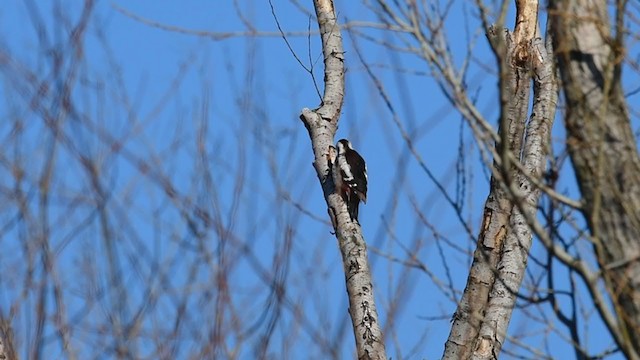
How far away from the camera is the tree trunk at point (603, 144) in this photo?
328cm

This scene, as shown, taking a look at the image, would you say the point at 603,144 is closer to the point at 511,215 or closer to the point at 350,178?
the point at 511,215

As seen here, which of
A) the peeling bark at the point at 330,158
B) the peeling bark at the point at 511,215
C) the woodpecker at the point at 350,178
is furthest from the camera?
the woodpecker at the point at 350,178

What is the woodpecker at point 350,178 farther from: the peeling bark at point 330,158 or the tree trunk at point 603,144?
the tree trunk at point 603,144

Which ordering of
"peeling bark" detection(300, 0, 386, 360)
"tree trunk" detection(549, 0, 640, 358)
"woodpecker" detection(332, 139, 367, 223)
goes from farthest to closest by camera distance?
"woodpecker" detection(332, 139, 367, 223)
"peeling bark" detection(300, 0, 386, 360)
"tree trunk" detection(549, 0, 640, 358)

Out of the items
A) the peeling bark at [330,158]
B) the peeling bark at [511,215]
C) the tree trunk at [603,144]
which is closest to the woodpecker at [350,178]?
the peeling bark at [330,158]

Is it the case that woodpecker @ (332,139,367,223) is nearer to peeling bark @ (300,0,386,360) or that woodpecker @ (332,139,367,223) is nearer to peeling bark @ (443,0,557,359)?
peeling bark @ (300,0,386,360)

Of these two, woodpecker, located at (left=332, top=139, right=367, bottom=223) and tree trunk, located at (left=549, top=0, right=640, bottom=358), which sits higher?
woodpecker, located at (left=332, top=139, right=367, bottom=223)

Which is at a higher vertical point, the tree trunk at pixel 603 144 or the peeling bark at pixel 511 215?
the peeling bark at pixel 511 215

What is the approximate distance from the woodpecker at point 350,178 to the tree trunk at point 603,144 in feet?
9.23

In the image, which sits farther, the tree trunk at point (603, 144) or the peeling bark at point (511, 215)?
the peeling bark at point (511, 215)

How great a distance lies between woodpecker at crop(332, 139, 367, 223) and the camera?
638cm

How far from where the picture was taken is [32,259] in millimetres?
3928

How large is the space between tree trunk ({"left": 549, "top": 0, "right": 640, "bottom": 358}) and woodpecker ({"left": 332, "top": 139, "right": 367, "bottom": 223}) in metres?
2.81

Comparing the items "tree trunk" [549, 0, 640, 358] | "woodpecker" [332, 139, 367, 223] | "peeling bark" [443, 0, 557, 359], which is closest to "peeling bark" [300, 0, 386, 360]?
"woodpecker" [332, 139, 367, 223]
